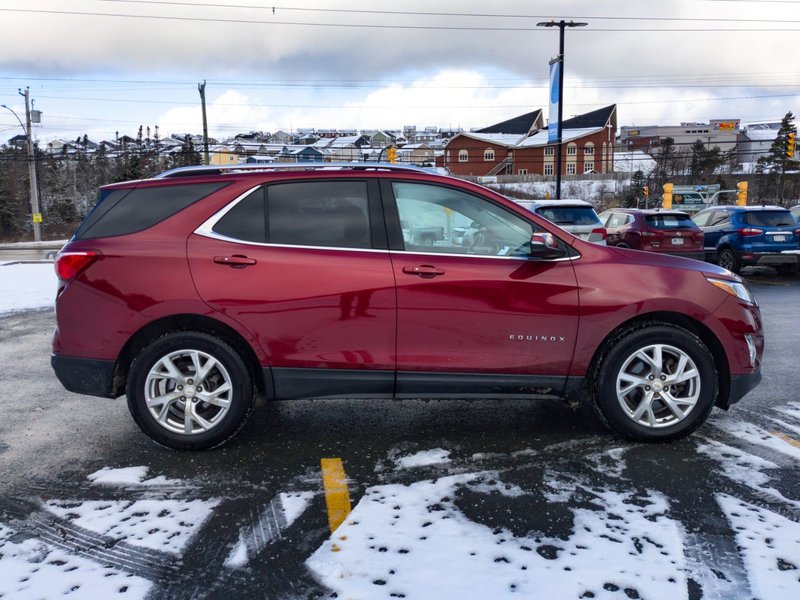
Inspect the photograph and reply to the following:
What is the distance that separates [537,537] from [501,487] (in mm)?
549

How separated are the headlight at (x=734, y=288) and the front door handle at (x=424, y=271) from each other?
176 centimetres

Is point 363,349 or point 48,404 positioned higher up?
point 363,349

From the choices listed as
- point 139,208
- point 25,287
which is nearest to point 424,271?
point 139,208

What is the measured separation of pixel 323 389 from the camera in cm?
405

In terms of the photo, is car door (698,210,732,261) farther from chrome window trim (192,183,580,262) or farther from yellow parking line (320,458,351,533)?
yellow parking line (320,458,351,533)

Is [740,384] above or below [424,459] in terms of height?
above

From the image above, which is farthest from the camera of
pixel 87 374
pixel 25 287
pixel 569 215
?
pixel 569 215

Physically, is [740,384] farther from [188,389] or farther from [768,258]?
[768,258]

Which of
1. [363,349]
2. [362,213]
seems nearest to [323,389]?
[363,349]

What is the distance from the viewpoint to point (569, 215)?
14.0 metres

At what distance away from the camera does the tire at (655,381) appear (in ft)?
13.4

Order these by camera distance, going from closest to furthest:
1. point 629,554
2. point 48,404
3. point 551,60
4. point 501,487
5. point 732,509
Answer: point 629,554 → point 732,509 → point 501,487 → point 48,404 → point 551,60

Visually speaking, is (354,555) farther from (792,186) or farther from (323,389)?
(792,186)

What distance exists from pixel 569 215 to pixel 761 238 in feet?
13.8
